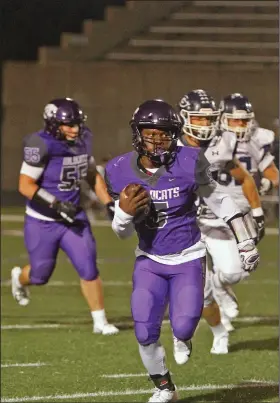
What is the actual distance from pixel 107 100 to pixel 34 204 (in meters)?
12.8

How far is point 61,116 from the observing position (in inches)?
297

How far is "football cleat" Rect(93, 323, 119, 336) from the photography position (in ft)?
25.0

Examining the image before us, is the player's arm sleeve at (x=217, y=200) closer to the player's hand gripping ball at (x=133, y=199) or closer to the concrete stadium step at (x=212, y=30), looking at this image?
the player's hand gripping ball at (x=133, y=199)

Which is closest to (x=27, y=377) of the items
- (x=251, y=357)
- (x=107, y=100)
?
(x=251, y=357)

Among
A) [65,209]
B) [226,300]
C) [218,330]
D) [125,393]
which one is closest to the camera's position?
[125,393]

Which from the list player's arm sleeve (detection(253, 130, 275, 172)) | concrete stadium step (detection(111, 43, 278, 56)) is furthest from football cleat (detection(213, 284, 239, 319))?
concrete stadium step (detection(111, 43, 278, 56))

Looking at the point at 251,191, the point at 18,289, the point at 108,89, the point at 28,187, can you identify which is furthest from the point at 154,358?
the point at 108,89

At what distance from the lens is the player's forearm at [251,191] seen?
698cm

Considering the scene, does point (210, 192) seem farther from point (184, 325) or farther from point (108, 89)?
point (108, 89)

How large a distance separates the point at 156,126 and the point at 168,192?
0.99 feet

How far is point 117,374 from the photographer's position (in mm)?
6234

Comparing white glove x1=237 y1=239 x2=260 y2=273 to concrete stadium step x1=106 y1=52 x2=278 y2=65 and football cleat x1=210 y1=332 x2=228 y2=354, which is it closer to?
football cleat x1=210 y1=332 x2=228 y2=354

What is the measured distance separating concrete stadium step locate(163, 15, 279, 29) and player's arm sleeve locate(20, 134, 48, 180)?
567 inches

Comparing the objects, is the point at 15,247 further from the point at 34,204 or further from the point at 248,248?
the point at 248,248
